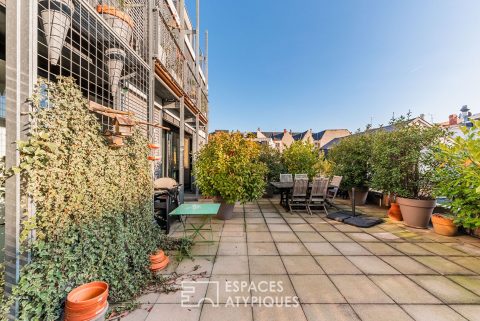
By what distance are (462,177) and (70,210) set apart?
600 centimetres

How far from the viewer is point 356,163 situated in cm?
781

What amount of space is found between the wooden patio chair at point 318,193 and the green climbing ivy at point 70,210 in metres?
4.92

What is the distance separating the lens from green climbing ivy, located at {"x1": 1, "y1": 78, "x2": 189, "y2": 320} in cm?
162

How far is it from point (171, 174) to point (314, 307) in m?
7.05

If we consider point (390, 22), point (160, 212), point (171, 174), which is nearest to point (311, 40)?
point (390, 22)

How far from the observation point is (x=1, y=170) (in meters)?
1.60

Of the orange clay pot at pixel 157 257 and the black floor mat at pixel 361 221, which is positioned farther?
the black floor mat at pixel 361 221

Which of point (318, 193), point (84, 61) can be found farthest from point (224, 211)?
point (84, 61)

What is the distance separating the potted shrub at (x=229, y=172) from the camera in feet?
17.5

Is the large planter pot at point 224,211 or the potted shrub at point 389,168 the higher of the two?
the potted shrub at point 389,168

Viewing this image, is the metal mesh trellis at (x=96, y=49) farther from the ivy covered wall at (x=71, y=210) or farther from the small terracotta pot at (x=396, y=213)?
the small terracotta pot at (x=396, y=213)

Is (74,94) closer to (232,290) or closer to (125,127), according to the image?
(125,127)

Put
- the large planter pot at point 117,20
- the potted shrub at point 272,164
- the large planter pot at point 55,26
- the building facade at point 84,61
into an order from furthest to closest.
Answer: the potted shrub at point 272,164 < the large planter pot at point 117,20 < the large planter pot at point 55,26 < the building facade at point 84,61

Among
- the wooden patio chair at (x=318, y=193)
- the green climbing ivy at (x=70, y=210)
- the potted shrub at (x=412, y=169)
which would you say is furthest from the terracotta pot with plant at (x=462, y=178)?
the green climbing ivy at (x=70, y=210)
